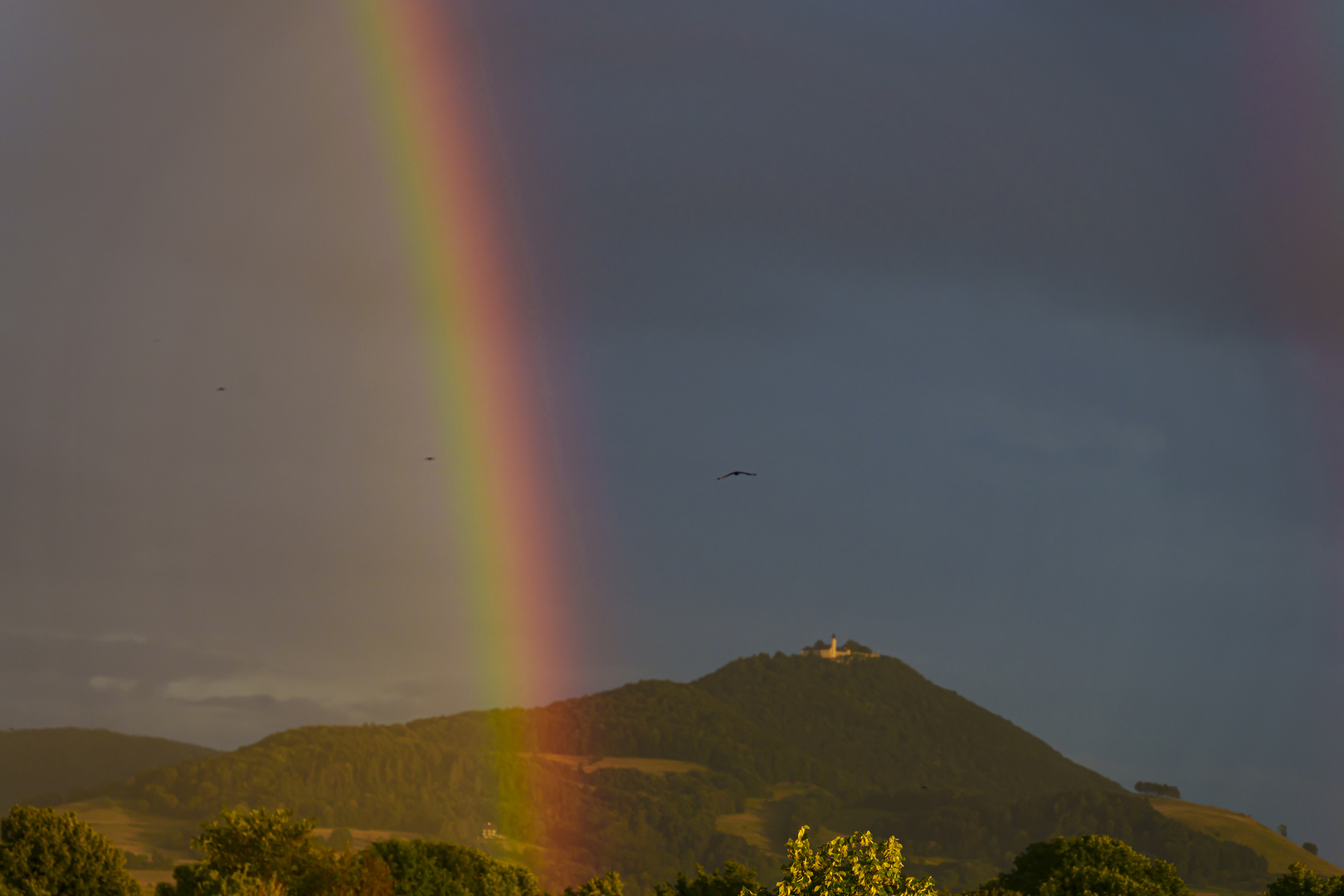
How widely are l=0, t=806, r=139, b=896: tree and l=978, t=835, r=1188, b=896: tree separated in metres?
66.6

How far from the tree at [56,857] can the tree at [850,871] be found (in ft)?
227

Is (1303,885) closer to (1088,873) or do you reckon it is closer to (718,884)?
(1088,873)

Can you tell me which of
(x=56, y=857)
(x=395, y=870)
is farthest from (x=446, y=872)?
(x=56, y=857)

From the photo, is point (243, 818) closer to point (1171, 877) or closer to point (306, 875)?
point (306, 875)

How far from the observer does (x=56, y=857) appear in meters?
103

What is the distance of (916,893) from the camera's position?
5334 centimetres

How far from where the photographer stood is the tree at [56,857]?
10194cm

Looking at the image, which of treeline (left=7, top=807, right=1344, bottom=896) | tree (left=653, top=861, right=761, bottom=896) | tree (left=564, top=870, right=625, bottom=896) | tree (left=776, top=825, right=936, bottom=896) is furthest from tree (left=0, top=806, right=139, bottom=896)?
tree (left=776, top=825, right=936, bottom=896)

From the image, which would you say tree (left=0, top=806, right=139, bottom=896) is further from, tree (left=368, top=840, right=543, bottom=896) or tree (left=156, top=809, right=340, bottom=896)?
tree (left=368, top=840, right=543, bottom=896)

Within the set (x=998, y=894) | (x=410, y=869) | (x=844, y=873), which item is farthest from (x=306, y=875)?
(x=844, y=873)

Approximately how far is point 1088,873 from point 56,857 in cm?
8459

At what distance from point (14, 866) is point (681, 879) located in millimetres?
52045

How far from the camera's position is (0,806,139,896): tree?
101938 mm

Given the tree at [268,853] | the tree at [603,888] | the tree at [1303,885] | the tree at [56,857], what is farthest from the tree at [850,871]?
the tree at [1303,885]
